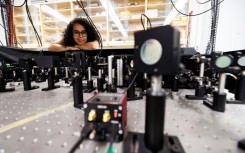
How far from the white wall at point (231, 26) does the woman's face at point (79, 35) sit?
2.13 meters

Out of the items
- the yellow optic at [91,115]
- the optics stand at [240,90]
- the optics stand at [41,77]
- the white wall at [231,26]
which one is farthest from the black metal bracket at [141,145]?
the white wall at [231,26]

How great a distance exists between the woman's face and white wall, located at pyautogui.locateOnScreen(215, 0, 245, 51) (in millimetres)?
2131

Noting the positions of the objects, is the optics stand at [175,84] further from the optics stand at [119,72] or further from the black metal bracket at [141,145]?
the black metal bracket at [141,145]

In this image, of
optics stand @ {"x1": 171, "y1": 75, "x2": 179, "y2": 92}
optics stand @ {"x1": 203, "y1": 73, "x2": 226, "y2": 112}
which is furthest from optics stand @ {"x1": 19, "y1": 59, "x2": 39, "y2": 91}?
optics stand @ {"x1": 203, "y1": 73, "x2": 226, "y2": 112}

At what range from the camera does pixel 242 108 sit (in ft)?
2.71

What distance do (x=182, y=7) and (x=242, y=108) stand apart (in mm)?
3155

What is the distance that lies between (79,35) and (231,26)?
2.27 meters

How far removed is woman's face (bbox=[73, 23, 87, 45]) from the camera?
88.0 inches

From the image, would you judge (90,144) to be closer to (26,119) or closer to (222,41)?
(26,119)

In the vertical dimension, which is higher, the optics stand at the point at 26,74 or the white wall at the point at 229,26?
the white wall at the point at 229,26

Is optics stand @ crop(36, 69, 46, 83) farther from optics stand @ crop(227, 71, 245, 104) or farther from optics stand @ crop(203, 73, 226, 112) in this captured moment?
optics stand @ crop(227, 71, 245, 104)

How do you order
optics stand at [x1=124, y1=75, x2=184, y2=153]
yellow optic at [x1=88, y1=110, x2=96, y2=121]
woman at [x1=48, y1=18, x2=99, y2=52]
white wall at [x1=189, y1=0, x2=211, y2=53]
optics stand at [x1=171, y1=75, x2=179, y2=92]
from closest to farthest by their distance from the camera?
optics stand at [x1=124, y1=75, x2=184, y2=153], yellow optic at [x1=88, y1=110, x2=96, y2=121], optics stand at [x1=171, y1=75, x2=179, y2=92], woman at [x1=48, y1=18, x2=99, y2=52], white wall at [x1=189, y1=0, x2=211, y2=53]

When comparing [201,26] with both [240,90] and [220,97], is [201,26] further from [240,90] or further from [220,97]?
[220,97]

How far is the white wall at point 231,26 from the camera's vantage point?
5.36ft
